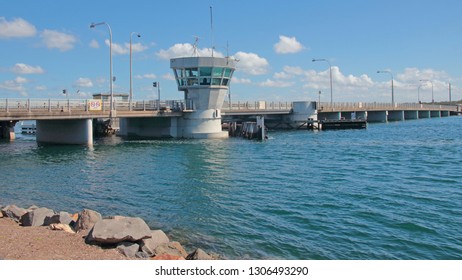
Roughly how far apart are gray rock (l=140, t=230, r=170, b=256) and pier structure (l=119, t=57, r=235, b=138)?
5656cm

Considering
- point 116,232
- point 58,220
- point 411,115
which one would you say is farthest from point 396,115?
point 116,232

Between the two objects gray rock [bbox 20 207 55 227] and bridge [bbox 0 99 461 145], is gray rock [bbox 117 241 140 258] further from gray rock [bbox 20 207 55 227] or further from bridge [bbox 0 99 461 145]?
bridge [bbox 0 99 461 145]

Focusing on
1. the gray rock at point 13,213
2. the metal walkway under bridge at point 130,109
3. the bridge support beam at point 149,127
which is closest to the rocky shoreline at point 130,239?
the gray rock at point 13,213

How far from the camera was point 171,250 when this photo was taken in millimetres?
14172

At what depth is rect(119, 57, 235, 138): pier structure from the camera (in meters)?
70.4

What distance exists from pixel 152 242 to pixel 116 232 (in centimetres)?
121

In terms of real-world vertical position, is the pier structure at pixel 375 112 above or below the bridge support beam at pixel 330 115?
above

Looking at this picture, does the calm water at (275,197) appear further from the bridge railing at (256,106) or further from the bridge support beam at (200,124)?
the bridge railing at (256,106)

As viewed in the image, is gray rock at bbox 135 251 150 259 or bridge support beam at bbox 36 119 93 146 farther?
bridge support beam at bbox 36 119 93 146

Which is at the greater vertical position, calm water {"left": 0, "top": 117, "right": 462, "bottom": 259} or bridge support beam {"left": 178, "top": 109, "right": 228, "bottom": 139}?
bridge support beam {"left": 178, "top": 109, "right": 228, "bottom": 139}

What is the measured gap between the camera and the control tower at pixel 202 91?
70625 millimetres

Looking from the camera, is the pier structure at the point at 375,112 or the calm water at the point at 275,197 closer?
the calm water at the point at 275,197

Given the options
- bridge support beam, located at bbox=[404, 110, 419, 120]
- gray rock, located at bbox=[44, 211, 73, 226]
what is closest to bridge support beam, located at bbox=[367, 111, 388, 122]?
bridge support beam, located at bbox=[404, 110, 419, 120]

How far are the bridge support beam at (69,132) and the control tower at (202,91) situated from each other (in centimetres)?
1635
